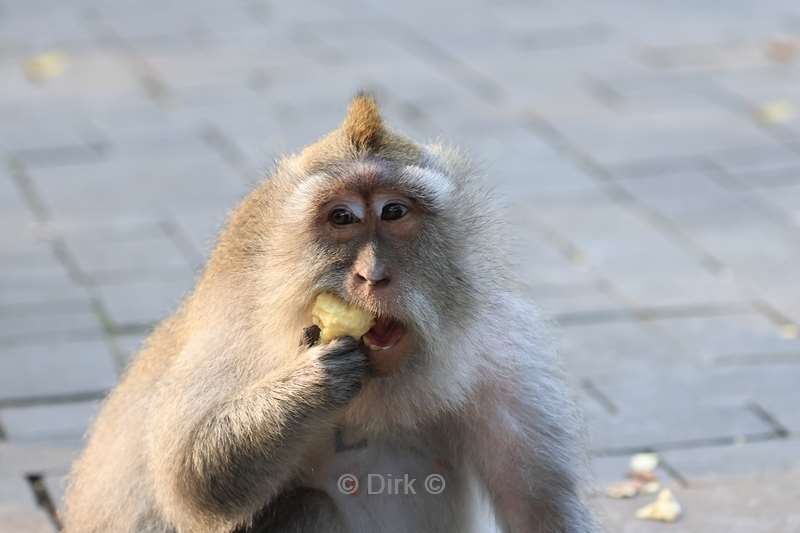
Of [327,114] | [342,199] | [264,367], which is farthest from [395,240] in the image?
[327,114]

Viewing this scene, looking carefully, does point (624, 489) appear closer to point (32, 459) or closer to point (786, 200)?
point (32, 459)

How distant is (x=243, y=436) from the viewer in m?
3.71

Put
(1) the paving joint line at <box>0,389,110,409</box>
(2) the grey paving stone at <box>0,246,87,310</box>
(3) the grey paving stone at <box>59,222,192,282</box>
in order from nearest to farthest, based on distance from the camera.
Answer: (1) the paving joint line at <box>0,389,110,409</box> < (2) the grey paving stone at <box>0,246,87,310</box> < (3) the grey paving stone at <box>59,222,192,282</box>

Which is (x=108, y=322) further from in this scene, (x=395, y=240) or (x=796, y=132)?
(x=796, y=132)

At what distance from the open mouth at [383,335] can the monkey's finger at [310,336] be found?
138 millimetres

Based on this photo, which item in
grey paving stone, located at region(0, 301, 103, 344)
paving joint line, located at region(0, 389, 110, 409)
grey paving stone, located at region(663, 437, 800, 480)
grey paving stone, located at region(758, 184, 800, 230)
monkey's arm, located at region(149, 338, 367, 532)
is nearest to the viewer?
monkey's arm, located at region(149, 338, 367, 532)

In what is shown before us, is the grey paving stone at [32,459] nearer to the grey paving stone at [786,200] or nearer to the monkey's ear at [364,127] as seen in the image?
the monkey's ear at [364,127]

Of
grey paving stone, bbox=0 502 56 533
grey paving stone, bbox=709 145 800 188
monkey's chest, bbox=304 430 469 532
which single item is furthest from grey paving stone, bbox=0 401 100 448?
grey paving stone, bbox=709 145 800 188

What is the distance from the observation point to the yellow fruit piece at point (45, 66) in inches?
371

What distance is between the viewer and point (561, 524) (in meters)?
3.98

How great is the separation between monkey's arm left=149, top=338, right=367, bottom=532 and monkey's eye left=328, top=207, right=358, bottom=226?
26cm

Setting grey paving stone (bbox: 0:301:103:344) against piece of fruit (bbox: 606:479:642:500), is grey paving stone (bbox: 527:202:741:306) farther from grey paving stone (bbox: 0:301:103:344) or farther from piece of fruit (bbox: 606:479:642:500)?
grey paving stone (bbox: 0:301:103:344)

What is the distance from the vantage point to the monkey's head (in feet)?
11.7

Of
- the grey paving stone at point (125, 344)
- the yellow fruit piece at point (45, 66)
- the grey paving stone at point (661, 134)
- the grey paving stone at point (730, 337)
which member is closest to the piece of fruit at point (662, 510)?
the grey paving stone at point (730, 337)
